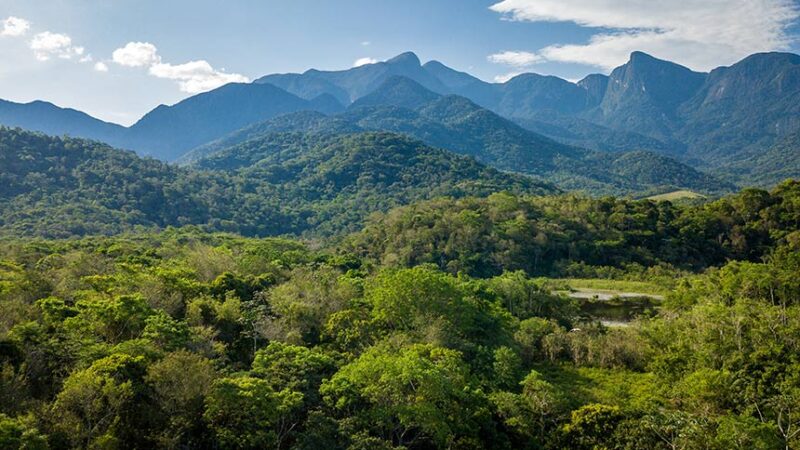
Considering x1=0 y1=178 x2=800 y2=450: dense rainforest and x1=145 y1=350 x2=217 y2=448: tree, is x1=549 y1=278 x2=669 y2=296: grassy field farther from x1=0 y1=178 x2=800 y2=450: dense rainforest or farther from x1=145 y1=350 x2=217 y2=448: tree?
x1=145 y1=350 x2=217 y2=448: tree

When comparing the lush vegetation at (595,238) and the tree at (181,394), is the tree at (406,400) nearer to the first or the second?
the tree at (181,394)

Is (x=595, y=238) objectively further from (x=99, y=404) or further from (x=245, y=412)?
(x=99, y=404)

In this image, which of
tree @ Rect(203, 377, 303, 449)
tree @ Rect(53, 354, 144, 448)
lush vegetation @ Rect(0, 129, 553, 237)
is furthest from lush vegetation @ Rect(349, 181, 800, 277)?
tree @ Rect(53, 354, 144, 448)

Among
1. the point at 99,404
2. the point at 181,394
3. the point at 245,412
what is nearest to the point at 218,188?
the point at 181,394

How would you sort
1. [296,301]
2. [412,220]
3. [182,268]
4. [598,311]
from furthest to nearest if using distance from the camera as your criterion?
[412,220] < [598,311] < [182,268] < [296,301]

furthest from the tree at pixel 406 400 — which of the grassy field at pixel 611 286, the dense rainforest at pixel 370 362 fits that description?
the grassy field at pixel 611 286

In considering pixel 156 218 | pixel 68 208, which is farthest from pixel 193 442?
pixel 156 218

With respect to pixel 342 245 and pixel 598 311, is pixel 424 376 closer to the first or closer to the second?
pixel 598 311
